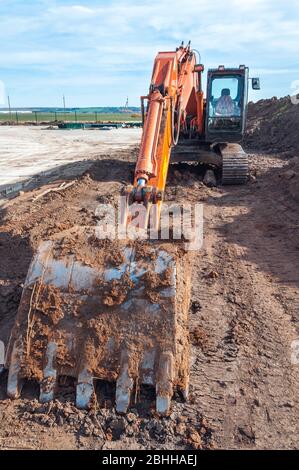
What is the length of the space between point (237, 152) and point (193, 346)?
769cm

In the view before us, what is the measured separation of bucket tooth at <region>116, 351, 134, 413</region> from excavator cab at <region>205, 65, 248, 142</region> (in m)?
8.94

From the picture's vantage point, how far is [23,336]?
3590mm

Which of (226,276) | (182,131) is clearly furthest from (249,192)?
(226,276)

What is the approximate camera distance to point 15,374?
3.51 m

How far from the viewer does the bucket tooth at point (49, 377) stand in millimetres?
3424

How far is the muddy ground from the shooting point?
10.3 ft

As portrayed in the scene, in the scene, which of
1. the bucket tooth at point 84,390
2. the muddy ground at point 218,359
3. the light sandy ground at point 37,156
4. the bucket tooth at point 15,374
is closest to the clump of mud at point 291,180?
the muddy ground at point 218,359

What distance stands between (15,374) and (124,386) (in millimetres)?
846

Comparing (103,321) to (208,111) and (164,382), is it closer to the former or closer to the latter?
(164,382)

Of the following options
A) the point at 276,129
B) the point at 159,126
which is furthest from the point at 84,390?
the point at 276,129

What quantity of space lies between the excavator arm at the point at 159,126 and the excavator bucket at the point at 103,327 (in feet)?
4.09

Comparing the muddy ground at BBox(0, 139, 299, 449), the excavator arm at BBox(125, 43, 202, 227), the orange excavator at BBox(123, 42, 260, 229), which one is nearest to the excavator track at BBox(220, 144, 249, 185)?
the orange excavator at BBox(123, 42, 260, 229)

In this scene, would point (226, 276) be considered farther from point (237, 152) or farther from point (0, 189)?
point (0, 189)

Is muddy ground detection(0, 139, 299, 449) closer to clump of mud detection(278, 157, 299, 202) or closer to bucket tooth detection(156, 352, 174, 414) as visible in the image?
bucket tooth detection(156, 352, 174, 414)
